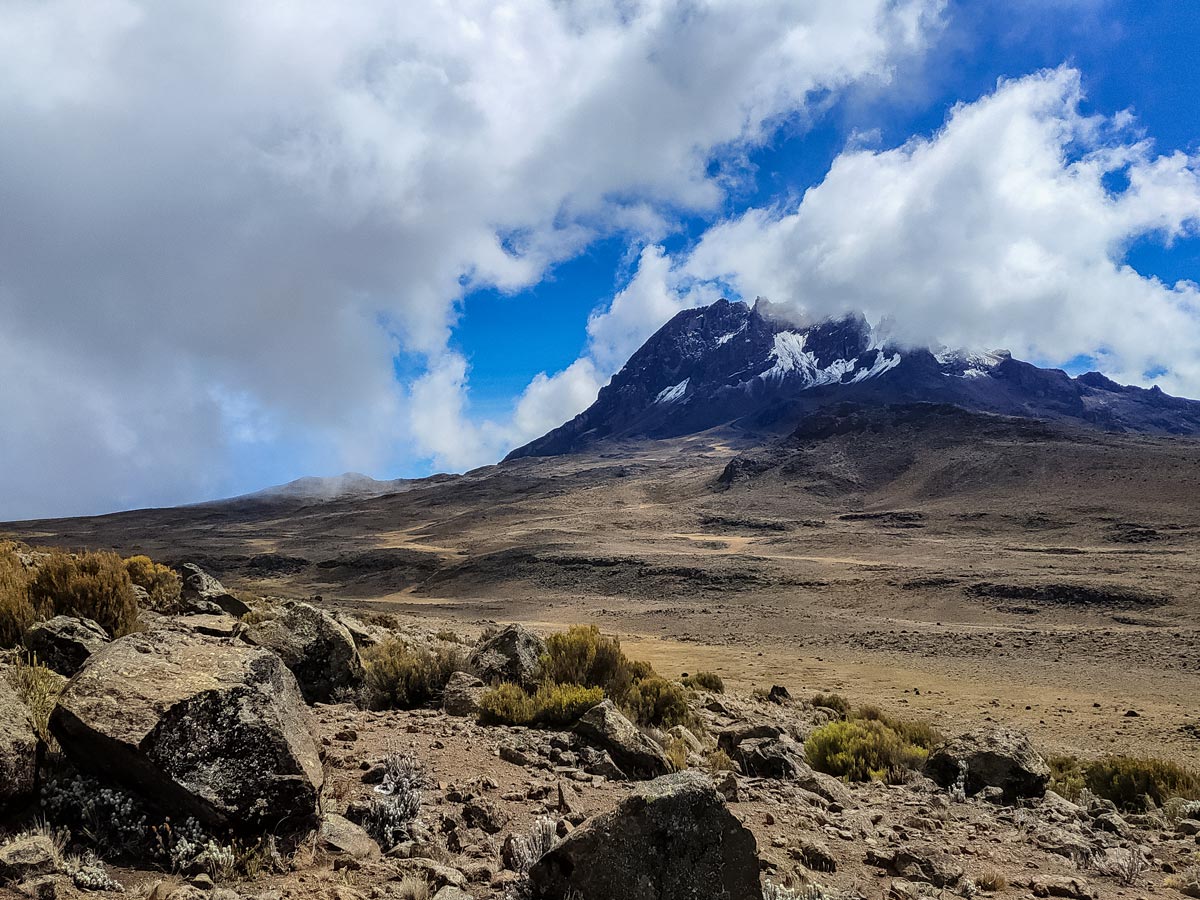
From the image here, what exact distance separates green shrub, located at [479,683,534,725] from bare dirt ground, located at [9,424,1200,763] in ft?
36.3

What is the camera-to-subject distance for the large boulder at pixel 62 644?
5766mm

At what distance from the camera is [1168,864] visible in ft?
18.2

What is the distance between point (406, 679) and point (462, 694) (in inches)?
31.6

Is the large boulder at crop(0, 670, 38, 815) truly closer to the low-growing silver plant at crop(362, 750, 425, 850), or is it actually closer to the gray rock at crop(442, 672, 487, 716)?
the low-growing silver plant at crop(362, 750, 425, 850)

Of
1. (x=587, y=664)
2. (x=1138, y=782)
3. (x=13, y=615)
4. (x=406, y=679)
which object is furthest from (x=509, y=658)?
(x=1138, y=782)

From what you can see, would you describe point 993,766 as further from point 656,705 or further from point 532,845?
point 532,845

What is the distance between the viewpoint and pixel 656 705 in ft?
29.8

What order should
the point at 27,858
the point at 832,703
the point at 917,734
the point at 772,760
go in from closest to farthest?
the point at 27,858
the point at 772,760
the point at 917,734
the point at 832,703

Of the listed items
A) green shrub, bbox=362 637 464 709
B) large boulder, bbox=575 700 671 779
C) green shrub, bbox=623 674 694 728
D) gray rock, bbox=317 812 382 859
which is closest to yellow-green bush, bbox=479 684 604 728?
large boulder, bbox=575 700 671 779

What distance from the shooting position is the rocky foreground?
362 cm

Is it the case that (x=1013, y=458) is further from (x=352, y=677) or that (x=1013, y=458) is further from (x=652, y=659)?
(x=352, y=677)

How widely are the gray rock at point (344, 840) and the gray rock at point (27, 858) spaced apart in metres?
1.30

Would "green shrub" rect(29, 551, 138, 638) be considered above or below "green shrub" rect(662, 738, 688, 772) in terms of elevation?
above

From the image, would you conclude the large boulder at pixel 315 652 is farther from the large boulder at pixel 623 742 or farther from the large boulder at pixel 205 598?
the large boulder at pixel 205 598
